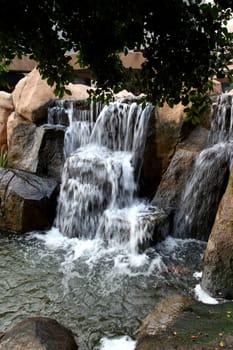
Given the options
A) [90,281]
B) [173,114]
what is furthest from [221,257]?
[173,114]

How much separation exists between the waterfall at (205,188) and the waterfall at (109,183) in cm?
52

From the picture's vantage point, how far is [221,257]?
3.95 m

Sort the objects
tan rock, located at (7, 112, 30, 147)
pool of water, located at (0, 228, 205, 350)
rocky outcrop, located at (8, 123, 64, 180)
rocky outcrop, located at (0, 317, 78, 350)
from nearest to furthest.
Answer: rocky outcrop, located at (0, 317, 78, 350) → pool of water, located at (0, 228, 205, 350) → rocky outcrop, located at (8, 123, 64, 180) → tan rock, located at (7, 112, 30, 147)

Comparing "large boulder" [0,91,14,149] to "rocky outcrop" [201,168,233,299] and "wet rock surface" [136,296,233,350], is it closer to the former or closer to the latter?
"rocky outcrop" [201,168,233,299]

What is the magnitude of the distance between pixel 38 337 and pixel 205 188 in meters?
3.90

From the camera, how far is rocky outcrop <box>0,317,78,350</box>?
2865 millimetres

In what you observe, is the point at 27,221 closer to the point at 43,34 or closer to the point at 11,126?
the point at 11,126

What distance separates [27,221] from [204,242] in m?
3.31

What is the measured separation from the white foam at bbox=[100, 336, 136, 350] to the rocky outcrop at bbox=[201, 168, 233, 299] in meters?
1.21

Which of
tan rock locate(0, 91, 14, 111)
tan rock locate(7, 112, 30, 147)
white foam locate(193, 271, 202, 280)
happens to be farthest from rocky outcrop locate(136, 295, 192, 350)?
tan rock locate(0, 91, 14, 111)

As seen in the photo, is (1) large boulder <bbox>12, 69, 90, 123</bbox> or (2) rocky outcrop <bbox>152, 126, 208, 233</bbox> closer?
(2) rocky outcrop <bbox>152, 126, 208, 233</bbox>

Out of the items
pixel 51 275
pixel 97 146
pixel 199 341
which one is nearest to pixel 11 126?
pixel 97 146

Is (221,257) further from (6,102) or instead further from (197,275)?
(6,102)

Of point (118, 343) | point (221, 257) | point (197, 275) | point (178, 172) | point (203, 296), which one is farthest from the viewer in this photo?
point (178, 172)
